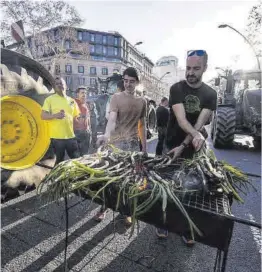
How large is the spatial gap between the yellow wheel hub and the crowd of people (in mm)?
176

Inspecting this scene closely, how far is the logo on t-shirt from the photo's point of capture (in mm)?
2611

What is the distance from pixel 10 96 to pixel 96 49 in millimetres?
64978

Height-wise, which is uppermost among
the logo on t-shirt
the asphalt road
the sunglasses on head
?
the sunglasses on head

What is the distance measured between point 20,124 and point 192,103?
6.49 feet

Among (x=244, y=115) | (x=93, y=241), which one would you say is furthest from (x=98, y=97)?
(x=93, y=241)

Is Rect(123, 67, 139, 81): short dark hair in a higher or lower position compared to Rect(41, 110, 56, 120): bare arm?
higher

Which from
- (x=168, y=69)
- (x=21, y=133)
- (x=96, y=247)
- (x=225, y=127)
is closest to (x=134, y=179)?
(x=96, y=247)

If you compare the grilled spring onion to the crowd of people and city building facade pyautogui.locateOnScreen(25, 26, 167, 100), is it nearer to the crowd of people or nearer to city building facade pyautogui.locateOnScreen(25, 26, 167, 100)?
the crowd of people

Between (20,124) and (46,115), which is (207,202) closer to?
(20,124)

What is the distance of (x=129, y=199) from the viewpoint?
5.06ft

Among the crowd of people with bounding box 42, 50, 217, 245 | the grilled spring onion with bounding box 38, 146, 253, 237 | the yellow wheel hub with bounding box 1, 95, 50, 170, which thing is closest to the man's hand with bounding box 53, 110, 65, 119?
the crowd of people with bounding box 42, 50, 217, 245

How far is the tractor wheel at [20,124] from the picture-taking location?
2688 mm

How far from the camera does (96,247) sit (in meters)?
2.51

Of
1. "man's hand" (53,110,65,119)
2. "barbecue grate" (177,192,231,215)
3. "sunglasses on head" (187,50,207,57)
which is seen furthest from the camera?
"man's hand" (53,110,65,119)
